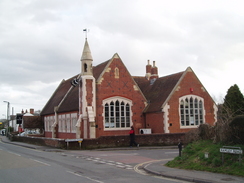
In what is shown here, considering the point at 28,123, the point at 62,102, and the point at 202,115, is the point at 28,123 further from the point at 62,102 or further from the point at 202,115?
the point at 202,115

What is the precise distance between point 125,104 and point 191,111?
7422mm

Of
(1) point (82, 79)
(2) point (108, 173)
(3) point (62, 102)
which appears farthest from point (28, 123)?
(2) point (108, 173)

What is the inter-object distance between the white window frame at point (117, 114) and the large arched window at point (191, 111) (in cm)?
568

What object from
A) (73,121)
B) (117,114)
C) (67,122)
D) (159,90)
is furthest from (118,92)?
(67,122)

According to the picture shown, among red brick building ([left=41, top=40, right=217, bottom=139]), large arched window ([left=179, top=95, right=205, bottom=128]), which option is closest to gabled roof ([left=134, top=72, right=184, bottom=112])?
red brick building ([left=41, top=40, right=217, bottom=139])

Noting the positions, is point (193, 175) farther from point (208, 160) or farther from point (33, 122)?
point (33, 122)

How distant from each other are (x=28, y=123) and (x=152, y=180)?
38689 mm

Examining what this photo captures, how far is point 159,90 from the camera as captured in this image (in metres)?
34.8

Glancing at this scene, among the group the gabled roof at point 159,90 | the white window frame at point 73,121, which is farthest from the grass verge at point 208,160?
the white window frame at point 73,121

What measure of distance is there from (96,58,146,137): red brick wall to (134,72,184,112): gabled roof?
1.29 meters

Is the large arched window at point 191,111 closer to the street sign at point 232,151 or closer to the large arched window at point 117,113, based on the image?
the large arched window at point 117,113

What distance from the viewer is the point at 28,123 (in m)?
46.6

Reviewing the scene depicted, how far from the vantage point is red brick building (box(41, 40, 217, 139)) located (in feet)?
98.2

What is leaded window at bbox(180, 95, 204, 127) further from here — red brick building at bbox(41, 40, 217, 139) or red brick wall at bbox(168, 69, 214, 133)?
red brick wall at bbox(168, 69, 214, 133)
